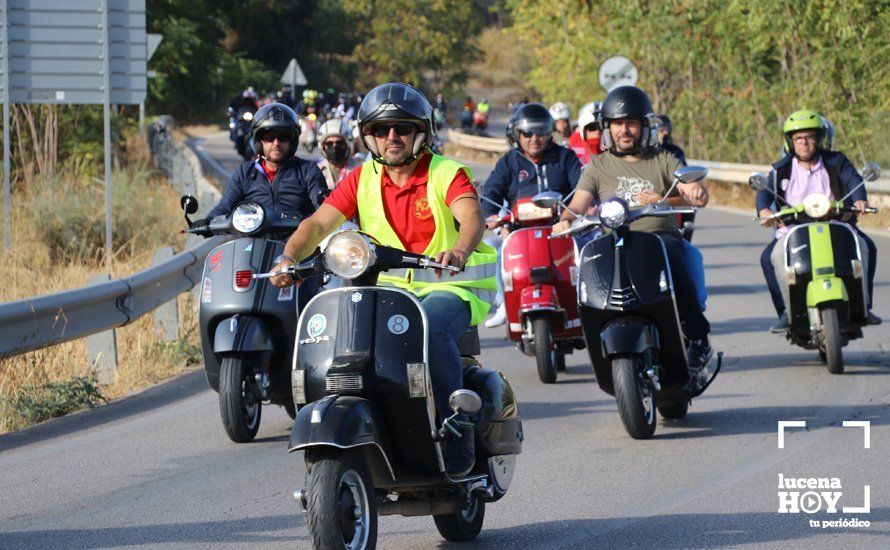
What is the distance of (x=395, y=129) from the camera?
6.49 metres

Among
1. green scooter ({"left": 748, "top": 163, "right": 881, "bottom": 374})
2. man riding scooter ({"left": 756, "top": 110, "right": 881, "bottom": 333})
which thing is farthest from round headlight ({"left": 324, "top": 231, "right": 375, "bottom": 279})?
man riding scooter ({"left": 756, "top": 110, "right": 881, "bottom": 333})

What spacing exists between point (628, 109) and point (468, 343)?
3.51m

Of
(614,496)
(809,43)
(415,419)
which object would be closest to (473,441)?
(415,419)

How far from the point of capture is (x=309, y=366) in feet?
19.4

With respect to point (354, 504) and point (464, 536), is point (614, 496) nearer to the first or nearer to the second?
point (464, 536)

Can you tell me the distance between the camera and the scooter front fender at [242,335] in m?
8.96

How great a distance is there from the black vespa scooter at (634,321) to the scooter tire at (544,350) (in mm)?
1992

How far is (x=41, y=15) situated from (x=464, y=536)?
12.2 m

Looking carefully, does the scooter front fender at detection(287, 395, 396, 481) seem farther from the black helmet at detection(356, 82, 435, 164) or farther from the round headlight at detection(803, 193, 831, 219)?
the round headlight at detection(803, 193, 831, 219)

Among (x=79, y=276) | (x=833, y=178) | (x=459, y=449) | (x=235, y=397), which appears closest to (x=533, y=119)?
(x=833, y=178)

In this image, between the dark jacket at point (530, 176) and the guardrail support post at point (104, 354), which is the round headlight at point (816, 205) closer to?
the dark jacket at point (530, 176)

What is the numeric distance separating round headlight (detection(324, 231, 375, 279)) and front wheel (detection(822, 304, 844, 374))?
574cm

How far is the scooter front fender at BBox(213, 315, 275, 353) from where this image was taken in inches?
353

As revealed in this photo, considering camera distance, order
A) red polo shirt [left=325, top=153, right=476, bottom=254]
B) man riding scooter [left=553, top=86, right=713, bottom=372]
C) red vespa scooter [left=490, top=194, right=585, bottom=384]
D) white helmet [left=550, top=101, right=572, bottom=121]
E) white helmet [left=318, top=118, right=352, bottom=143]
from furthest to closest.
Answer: white helmet [left=550, top=101, right=572, bottom=121], white helmet [left=318, top=118, right=352, bottom=143], red vespa scooter [left=490, top=194, right=585, bottom=384], man riding scooter [left=553, top=86, right=713, bottom=372], red polo shirt [left=325, top=153, right=476, bottom=254]
